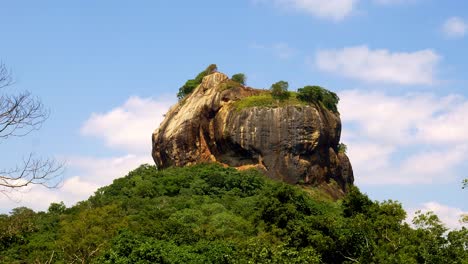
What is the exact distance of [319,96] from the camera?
2525 inches

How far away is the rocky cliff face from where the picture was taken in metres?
60.5

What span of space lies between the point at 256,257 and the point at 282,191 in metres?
14.3

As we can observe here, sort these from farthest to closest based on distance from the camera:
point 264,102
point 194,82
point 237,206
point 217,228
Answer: point 194,82, point 264,102, point 237,206, point 217,228

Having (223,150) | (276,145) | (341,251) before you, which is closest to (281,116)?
(276,145)

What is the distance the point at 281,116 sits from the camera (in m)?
61.0

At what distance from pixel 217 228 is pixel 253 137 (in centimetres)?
1943

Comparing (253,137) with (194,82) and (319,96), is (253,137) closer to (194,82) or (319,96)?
(319,96)

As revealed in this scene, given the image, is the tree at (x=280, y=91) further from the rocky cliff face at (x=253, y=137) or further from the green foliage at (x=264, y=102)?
the rocky cliff face at (x=253, y=137)

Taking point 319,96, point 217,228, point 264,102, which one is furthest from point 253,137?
point 217,228

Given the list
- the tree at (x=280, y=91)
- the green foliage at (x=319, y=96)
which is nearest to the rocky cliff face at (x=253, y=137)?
the green foliage at (x=319, y=96)

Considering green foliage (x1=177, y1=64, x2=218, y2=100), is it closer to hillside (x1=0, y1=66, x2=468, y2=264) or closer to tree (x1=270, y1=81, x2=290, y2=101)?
hillside (x1=0, y1=66, x2=468, y2=264)

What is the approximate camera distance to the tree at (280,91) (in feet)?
209

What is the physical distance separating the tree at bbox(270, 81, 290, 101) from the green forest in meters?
8.94

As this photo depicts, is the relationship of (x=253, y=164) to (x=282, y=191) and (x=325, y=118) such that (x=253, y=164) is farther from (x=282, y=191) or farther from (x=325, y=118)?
(x=282, y=191)
